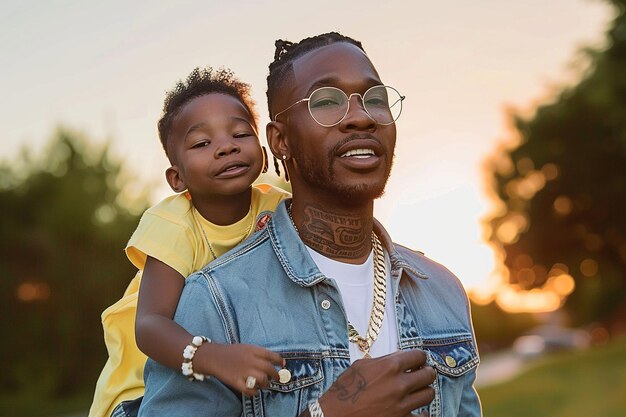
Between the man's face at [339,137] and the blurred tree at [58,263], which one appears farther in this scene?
the blurred tree at [58,263]

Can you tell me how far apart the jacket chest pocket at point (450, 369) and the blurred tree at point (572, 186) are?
24.6 m

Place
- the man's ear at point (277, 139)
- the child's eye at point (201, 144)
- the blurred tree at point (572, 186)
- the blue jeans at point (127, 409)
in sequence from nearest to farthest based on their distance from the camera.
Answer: the blue jeans at point (127, 409) → the man's ear at point (277, 139) → the child's eye at point (201, 144) → the blurred tree at point (572, 186)

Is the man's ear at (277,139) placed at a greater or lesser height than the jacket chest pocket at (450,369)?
greater

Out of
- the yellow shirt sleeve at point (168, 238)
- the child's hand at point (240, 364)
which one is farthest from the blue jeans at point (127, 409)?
the child's hand at point (240, 364)

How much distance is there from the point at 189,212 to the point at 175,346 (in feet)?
3.12

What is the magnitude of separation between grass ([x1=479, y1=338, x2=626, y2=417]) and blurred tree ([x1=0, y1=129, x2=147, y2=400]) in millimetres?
12450

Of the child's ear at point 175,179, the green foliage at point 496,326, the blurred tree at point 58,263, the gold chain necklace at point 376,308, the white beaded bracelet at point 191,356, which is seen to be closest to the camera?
the white beaded bracelet at point 191,356

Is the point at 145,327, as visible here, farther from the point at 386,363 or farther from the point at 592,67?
the point at 592,67

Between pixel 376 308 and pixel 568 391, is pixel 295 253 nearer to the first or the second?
pixel 376 308

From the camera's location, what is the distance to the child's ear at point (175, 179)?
13.5ft

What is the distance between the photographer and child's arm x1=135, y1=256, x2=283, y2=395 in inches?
113

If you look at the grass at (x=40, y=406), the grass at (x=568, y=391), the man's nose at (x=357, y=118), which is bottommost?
the man's nose at (x=357, y=118)

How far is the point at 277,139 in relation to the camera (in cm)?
386

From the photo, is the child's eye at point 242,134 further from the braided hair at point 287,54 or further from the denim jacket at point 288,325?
the denim jacket at point 288,325
